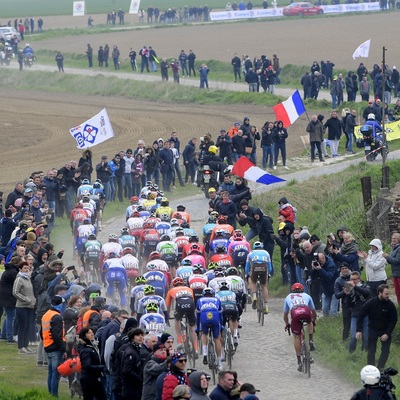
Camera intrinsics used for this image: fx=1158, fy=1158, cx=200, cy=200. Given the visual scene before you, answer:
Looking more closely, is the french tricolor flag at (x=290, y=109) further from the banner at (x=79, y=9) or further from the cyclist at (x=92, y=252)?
the banner at (x=79, y=9)

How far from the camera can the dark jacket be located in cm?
1950

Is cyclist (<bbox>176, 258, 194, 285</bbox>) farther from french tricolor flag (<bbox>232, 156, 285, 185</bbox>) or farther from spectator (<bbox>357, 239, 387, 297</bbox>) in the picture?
french tricolor flag (<bbox>232, 156, 285, 185</bbox>)

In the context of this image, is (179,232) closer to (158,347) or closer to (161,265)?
(161,265)

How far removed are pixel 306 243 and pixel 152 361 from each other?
27.2ft

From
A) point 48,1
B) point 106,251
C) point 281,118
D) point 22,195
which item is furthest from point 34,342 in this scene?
point 48,1

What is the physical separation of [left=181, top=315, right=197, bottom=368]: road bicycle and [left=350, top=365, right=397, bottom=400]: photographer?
6.62 m

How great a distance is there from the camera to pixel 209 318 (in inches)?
719

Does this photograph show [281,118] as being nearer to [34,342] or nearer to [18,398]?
[34,342]

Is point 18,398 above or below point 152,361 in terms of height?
below

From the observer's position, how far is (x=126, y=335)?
1512cm

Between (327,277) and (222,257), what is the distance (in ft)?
6.92

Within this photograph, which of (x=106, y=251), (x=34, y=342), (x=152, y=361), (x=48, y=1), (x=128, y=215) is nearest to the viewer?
(x=152, y=361)

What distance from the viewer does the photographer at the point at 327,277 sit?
827 inches

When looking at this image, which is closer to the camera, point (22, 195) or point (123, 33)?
point (22, 195)
